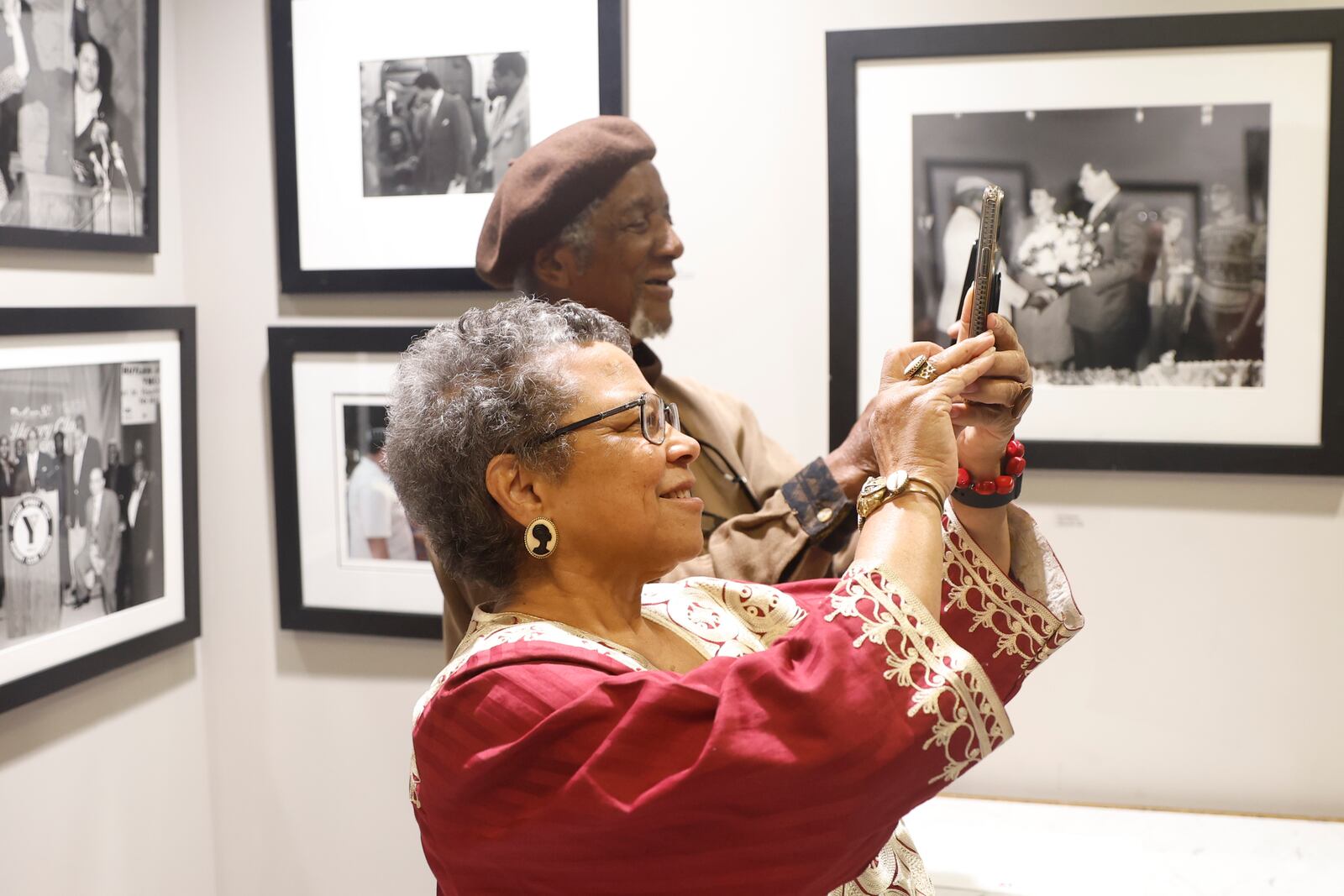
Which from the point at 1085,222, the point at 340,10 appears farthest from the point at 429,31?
the point at 1085,222

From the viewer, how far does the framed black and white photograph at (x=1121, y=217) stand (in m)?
1.96

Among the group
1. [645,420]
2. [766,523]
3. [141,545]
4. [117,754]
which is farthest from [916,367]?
[117,754]

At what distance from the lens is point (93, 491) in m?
2.14

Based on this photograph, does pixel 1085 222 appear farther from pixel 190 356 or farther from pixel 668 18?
pixel 190 356

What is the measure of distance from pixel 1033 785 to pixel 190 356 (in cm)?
174

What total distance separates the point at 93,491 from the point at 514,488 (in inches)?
48.8

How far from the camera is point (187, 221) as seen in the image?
7.97ft

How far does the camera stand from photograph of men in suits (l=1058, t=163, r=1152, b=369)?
6.61 feet

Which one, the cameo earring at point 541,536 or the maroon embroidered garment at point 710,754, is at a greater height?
the cameo earring at point 541,536

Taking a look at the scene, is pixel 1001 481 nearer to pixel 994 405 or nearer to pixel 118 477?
pixel 994 405

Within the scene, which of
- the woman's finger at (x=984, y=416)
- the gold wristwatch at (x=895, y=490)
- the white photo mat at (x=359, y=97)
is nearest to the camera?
the gold wristwatch at (x=895, y=490)

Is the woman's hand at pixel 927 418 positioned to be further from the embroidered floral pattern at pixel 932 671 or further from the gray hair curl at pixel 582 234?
the gray hair curl at pixel 582 234

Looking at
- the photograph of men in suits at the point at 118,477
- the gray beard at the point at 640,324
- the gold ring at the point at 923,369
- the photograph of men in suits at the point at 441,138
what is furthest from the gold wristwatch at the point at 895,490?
the photograph of men in suits at the point at 118,477

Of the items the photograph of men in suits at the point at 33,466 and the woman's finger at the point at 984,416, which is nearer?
the woman's finger at the point at 984,416
